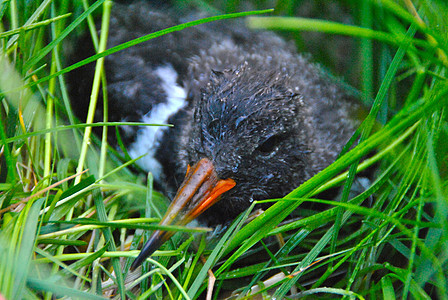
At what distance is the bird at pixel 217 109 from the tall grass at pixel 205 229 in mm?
141

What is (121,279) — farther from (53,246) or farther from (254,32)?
(254,32)

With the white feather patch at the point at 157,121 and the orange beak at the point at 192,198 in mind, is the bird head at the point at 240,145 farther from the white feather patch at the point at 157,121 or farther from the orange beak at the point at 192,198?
the white feather patch at the point at 157,121

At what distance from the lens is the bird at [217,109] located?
1696 millimetres

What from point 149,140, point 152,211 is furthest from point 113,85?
point 152,211

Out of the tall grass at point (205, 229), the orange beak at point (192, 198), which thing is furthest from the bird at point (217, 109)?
the tall grass at point (205, 229)

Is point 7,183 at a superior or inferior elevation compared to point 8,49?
inferior

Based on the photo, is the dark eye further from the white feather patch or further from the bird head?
the white feather patch

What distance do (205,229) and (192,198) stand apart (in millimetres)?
327

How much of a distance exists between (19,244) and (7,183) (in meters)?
0.39

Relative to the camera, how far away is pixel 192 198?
161cm

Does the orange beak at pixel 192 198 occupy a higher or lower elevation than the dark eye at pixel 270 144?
lower

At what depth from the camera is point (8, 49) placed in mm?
1753

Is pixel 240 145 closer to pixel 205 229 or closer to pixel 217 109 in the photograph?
pixel 217 109

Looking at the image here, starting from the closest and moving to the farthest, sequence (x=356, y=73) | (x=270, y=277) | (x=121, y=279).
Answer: (x=121, y=279) → (x=270, y=277) → (x=356, y=73)
